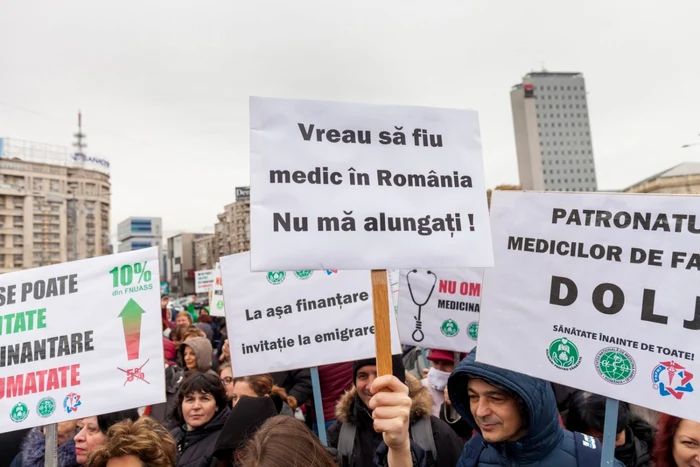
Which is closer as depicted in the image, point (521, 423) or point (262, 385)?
point (521, 423)

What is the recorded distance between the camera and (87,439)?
3.35 m

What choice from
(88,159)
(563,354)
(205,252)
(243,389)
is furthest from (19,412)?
(88,159)

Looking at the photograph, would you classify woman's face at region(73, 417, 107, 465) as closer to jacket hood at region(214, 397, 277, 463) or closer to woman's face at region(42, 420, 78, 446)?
A: woman's face at region(42, 420, 78, 446)

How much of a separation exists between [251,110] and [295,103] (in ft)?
0.62

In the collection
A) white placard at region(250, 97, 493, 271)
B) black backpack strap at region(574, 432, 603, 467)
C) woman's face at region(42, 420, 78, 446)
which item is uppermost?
white placard at region(250, 97, 493, 271)

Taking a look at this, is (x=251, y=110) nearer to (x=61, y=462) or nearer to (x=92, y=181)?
(x=61, y=462)

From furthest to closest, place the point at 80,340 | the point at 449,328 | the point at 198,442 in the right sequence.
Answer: the point at 449,328 → the point at 198,442 → the point at 80,340

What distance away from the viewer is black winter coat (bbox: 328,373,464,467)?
279cm

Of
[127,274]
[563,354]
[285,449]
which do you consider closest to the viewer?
[285,449]

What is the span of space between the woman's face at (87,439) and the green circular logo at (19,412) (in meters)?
0.63

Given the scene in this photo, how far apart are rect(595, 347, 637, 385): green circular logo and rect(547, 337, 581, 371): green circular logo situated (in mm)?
78

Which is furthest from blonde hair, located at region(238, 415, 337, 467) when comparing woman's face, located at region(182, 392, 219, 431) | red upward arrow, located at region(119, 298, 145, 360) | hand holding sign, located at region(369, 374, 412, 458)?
woman's face, located at region(182, 392, 219, 431)

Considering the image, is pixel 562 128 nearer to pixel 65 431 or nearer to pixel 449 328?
pixel 449 328

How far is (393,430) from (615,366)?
2.99 ft
